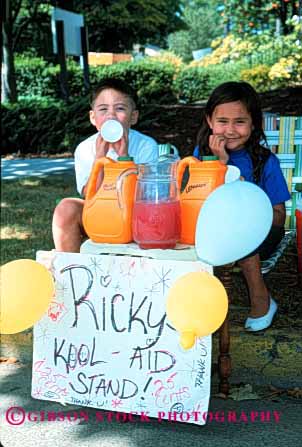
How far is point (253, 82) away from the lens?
14.0 meters

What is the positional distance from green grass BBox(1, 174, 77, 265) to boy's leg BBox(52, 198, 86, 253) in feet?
5.58

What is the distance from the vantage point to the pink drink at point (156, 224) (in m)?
2.29

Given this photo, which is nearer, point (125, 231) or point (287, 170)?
point (125, 231)

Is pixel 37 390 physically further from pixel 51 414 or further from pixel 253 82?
pixel 253 82

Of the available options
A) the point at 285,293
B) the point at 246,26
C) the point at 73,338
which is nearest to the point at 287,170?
the point at 285,293

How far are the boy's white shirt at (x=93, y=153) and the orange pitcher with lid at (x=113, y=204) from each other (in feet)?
1.16

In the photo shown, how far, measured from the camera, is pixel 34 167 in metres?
8.93

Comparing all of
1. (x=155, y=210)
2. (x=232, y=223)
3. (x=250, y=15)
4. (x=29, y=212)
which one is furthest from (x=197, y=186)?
(x=250, y=15)

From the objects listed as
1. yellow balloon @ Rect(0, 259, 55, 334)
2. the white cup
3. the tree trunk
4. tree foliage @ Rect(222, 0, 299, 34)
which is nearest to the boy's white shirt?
the white cup

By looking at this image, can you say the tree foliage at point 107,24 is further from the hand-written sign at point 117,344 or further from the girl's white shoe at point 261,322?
the hand-written sign at point 117,344

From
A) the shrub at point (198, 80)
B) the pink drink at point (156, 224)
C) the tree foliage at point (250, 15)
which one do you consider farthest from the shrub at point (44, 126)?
the shrub at point (198, 80)

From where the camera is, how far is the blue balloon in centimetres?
193

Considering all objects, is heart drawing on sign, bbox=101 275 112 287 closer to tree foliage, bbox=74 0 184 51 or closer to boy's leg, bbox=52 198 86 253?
boy's leg, bbox=52 198 86 253

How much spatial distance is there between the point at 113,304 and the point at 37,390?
0.48 m
